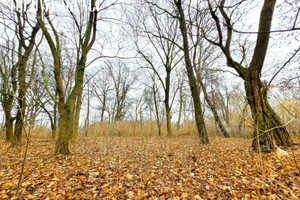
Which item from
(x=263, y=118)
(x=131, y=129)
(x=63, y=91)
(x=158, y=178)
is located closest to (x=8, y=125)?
(x=63, y=91)

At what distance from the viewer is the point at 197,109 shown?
17.4ft

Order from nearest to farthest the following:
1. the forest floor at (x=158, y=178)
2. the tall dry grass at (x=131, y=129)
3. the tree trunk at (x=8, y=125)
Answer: the forest floor at (x=158, y=178)
the tree trunk at (x=8, y=125)
the tall dry grass at (x=131, y=129)

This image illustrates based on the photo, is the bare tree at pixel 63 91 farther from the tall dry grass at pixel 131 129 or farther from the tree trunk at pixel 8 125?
the tall dry grass at pixel 131 129

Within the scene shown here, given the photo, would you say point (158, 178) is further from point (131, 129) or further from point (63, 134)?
point (131, 129)

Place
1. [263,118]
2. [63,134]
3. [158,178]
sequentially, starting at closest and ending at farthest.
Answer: [158,178]
[263,118]
[63,134]

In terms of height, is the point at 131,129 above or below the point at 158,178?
above

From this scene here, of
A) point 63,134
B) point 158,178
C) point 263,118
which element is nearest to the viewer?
point 158,178

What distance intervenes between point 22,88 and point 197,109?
673 cm

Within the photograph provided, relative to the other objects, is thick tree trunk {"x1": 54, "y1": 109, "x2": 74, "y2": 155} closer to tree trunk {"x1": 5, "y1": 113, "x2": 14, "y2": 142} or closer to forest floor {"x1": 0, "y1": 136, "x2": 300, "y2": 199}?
forest floor {"x1": 0, "y1": 136, "x2": 300, "y2": 199}

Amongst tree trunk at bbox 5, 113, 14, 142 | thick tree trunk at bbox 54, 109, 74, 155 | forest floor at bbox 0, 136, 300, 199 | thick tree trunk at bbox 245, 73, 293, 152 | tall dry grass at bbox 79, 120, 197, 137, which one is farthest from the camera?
tall dry grass at bbox 79, 120, 197, 137

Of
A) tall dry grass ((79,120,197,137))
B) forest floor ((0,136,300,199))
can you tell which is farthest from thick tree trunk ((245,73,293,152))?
tall dry grass ((79,120,197,137))

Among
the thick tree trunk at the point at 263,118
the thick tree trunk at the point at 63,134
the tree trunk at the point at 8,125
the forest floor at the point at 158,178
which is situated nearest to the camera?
the forest floor at the point at 158,178

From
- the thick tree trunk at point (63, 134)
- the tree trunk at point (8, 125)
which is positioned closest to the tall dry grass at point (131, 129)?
the tree trunk at point (8, 125)

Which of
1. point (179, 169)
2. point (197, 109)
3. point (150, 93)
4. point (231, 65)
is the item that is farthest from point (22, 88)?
point (150, 93)
